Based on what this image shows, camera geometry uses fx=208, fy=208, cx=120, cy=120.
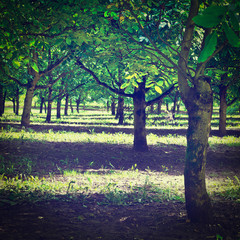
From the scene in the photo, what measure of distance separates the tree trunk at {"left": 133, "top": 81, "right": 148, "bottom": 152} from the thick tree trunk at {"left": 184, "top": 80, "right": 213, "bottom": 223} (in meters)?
5.58

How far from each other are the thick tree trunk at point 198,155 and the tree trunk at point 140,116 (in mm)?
5578

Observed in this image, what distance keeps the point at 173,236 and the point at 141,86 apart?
270 inches

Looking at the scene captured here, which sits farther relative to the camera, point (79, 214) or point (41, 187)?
point (41, 187)

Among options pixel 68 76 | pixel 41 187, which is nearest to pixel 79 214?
pixel 41 187

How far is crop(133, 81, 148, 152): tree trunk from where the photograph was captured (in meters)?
9.02

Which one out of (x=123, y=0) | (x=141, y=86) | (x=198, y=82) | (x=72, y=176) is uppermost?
(x=123, y=0)

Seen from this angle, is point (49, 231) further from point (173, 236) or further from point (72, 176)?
point (72, 176)

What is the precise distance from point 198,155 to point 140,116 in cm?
579

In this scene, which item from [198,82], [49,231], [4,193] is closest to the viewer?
[49,231]

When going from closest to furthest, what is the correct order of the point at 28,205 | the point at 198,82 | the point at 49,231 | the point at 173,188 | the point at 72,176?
the point at 49,231, the point at 198,82, the point at 28,205, the point at 173,188, the point at 72,176

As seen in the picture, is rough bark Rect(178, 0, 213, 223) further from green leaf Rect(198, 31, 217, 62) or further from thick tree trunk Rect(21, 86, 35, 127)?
thick tree trunk Rect(21, 86, 35, 127)

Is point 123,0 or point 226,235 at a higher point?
point 123,0

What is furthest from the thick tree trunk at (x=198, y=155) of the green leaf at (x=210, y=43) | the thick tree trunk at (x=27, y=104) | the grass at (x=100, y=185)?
the thick tree trunk at (x=27, y=104)

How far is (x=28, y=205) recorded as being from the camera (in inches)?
149
